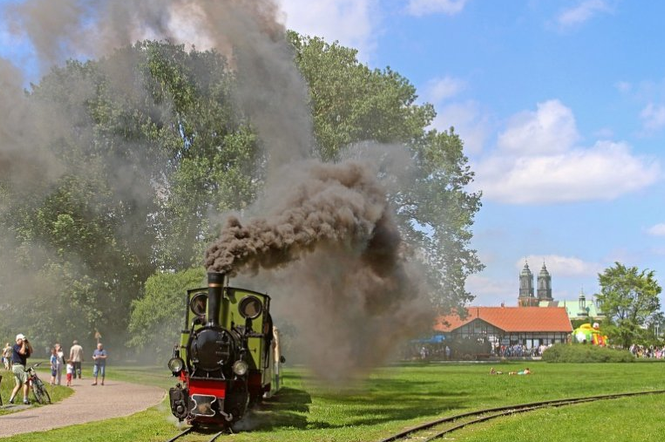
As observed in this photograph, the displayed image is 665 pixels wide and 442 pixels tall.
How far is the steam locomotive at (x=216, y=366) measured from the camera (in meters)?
15.2

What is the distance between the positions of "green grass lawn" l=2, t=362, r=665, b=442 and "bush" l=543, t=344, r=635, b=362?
31735 mm

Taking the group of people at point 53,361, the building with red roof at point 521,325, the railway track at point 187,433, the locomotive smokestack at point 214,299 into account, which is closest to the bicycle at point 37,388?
the group of people at point 53,361

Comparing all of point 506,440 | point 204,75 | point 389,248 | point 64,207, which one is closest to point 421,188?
point 204,75

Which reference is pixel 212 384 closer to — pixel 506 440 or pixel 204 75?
pixel 506 440

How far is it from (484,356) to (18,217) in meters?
46.0

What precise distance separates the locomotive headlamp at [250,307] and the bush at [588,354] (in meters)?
51.4

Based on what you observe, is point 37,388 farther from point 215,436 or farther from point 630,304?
point 630,304

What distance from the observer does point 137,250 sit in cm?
4694

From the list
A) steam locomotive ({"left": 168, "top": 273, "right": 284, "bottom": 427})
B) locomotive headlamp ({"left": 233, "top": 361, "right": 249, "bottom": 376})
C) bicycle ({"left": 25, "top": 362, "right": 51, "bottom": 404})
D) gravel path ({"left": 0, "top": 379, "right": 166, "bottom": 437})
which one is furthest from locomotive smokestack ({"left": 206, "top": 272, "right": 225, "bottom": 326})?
bicycle ({"left": 25, "top": 362, "right": 51, "bottom": 404})

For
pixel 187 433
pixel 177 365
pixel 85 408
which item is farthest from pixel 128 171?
pixel 187 433

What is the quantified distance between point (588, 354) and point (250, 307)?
51978 mm

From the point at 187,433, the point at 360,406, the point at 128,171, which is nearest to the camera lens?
the point at 187,433

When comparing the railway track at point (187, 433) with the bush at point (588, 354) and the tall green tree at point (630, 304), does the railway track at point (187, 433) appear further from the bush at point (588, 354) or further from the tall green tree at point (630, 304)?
the tall green tree at point (630, 304)

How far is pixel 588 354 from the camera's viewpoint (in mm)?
63469
